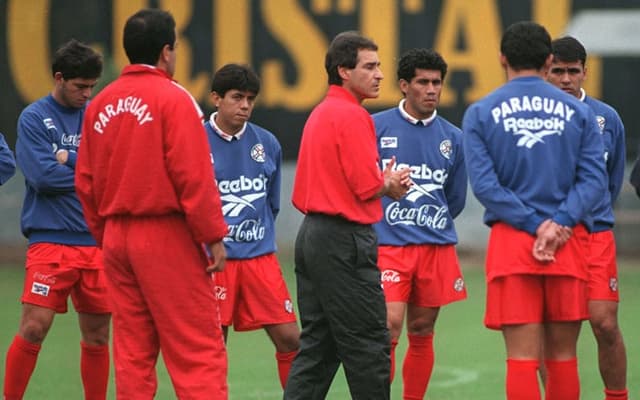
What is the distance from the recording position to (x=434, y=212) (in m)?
7.98

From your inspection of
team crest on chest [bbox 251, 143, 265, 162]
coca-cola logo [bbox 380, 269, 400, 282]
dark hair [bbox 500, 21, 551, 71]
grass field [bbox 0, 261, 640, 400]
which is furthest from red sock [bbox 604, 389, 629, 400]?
team crest on chest [bbox 251, 143, 265, 162]

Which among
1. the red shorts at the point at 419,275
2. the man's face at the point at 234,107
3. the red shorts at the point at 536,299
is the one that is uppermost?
the man's face at the point at 234,107

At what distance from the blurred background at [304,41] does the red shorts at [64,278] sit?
10769 millimetres

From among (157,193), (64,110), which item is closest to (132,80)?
(157,193)

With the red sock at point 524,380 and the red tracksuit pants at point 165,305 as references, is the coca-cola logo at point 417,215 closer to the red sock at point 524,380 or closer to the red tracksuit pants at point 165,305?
the red sock at point 524,380

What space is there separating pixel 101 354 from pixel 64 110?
1.41 meters

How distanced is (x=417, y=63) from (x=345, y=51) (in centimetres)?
132

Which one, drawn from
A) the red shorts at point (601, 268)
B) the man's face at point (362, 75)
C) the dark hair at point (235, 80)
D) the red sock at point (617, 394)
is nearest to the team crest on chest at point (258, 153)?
the dark hair at point (235, 80)

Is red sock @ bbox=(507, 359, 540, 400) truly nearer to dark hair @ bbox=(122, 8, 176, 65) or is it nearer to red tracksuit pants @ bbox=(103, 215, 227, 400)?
red tracksuit pants @ bbox=(103, 215, 227, 400)

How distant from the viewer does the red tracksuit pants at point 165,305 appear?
6066mm

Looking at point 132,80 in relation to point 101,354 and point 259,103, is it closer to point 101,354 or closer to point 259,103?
point 101,354

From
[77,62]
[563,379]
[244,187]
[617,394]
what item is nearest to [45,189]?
[77,62]

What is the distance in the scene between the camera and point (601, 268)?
7539 mm

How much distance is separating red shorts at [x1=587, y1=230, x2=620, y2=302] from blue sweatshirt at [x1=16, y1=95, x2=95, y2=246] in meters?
2.80
